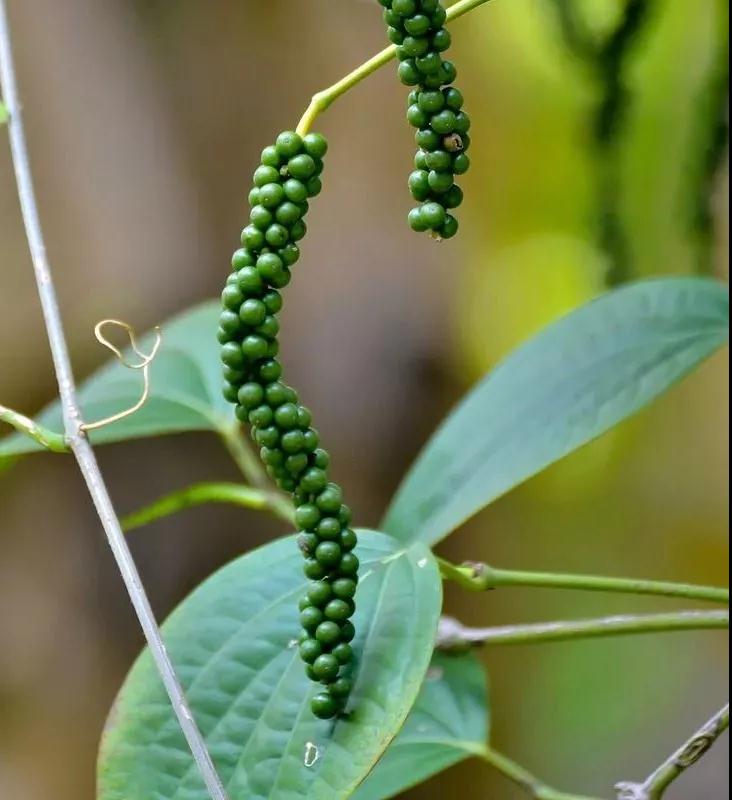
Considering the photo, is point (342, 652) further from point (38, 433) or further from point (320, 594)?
point (38, 433)

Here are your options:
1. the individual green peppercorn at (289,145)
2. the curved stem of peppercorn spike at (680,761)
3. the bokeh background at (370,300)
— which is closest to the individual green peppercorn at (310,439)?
the individual green peppercorn at (289,145)

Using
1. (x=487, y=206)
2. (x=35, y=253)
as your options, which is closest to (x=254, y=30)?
(x=487, y=206)

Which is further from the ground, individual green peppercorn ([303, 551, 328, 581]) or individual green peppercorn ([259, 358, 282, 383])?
individual green peppercorn ([259, 358, 282, 383])

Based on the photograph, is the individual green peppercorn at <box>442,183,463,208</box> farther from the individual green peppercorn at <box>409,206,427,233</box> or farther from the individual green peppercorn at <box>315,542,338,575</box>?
the individual green peppercorn at <box>315,542,338,575</box>

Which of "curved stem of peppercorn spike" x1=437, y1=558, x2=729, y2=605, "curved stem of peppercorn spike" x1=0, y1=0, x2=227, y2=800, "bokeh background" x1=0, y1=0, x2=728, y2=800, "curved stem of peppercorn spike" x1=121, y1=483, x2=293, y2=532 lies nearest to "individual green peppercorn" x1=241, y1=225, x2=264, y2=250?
"curved stem of peppercorn spike" x1=0, y1=0, x2=227, y2=800

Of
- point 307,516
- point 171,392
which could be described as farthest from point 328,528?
point 171,392

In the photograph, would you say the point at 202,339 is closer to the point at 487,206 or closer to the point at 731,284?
the point at 731,284
